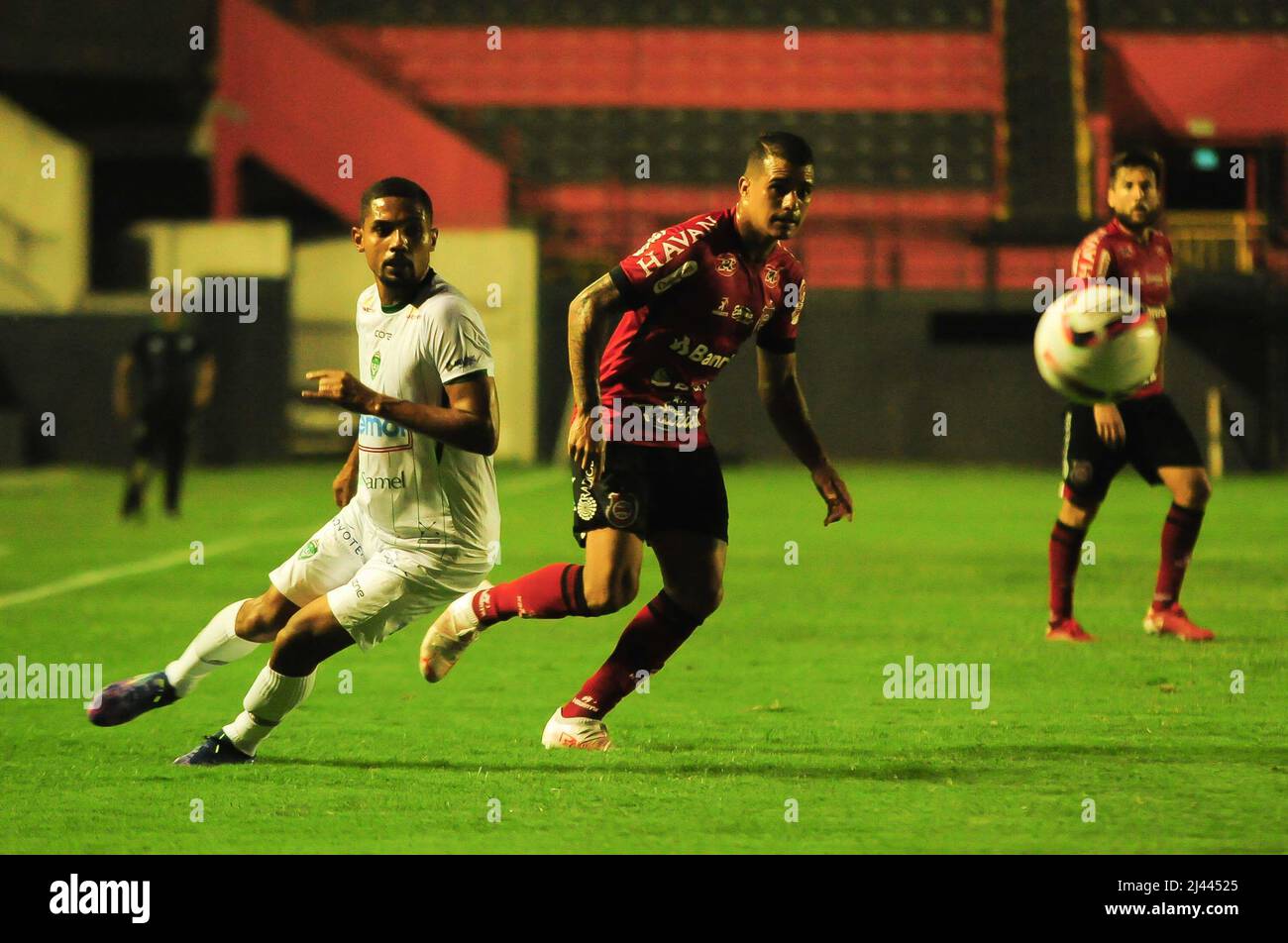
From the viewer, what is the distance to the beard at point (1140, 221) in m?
8.24

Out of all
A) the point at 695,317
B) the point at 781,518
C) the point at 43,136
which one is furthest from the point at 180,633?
the point at 43,136

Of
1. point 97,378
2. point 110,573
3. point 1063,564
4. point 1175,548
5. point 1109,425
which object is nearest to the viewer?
point 1109,425

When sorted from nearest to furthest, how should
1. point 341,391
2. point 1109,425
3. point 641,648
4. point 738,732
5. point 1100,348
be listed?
1. point 341,391
2. point 641,648
3. point 738,732
4. point 1100,348
5. point 1109,425

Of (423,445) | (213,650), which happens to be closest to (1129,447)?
(423,445)

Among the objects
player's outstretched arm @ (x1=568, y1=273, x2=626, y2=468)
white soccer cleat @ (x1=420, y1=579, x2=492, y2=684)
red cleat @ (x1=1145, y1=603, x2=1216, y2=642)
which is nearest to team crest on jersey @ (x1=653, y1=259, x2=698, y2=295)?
player's outstretched arm @ (x1=568, y1=273, x2=626, y2=468)

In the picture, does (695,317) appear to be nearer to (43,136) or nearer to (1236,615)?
(1236,615)

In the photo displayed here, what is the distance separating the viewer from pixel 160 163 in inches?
1080

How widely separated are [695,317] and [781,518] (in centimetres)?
1057

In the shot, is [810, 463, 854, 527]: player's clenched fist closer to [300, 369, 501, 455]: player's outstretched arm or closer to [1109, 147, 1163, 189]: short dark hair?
[300, 369, 501, 455]: player's outstretched arm

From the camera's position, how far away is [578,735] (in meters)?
→ 5.98

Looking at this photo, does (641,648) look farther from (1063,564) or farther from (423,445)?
(1063,564)

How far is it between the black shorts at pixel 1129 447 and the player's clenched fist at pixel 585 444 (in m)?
3.68

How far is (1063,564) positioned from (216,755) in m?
4.55

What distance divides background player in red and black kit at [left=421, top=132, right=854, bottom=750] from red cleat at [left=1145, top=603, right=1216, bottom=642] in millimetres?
3691
